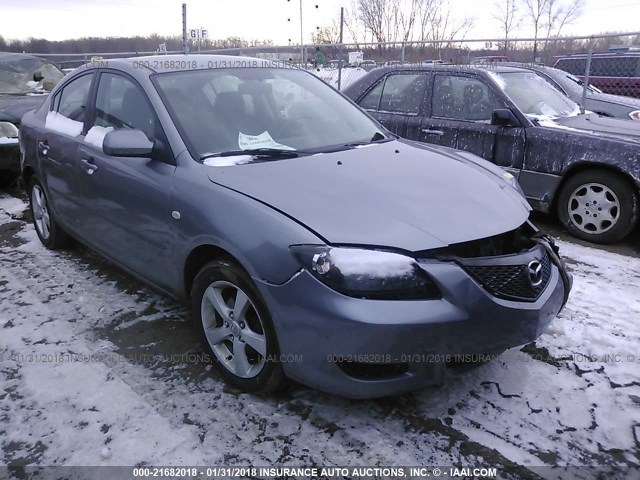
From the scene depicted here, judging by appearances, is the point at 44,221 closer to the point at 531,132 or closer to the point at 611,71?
the point at 531,132

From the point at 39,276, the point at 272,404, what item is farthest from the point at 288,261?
the point at 39,276

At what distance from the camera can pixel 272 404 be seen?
2650 mm

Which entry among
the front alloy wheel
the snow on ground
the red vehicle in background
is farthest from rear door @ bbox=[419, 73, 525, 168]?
the red vehicle in background

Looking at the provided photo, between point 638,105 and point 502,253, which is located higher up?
point 638,105

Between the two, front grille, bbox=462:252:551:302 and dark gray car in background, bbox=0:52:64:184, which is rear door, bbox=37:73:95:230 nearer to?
dark gray car in background, bbox=0:52:64:184

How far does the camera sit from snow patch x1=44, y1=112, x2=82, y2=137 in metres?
3.94

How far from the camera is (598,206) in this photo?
5.02m

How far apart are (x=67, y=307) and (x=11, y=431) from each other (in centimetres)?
133

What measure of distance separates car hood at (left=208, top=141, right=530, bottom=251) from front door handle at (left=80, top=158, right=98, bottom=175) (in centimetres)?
125

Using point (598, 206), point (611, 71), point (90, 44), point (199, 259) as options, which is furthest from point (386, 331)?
point (90, 44)

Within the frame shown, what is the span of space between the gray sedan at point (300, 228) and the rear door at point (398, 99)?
2318 mm

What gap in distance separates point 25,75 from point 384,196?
27.3 feet

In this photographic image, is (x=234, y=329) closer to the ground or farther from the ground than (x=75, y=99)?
closer to the ground

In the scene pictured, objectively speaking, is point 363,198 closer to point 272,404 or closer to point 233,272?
point 233,272
